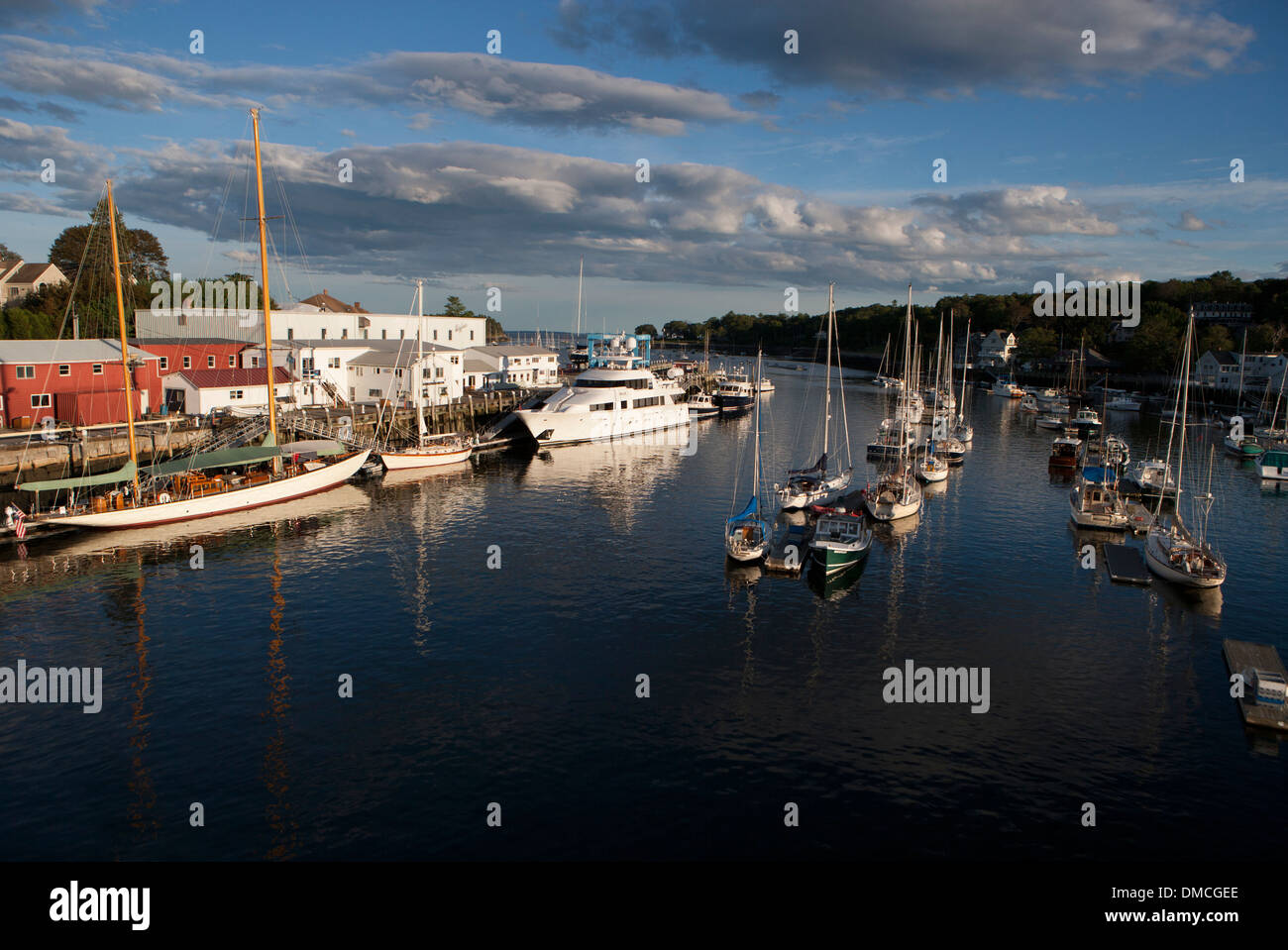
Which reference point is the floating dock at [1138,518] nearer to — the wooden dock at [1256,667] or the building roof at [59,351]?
the wooden dock at [1256,667]

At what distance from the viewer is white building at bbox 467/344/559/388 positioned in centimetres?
9319

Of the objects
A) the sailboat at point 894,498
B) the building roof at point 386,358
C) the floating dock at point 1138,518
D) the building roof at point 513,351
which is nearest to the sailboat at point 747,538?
the sailboat at point 894,498

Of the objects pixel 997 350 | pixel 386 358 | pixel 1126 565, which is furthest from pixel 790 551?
pixel 997 350

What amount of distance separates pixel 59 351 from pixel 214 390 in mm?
10918

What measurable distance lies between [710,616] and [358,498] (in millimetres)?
30689

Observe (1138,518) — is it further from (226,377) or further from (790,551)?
(226,377)

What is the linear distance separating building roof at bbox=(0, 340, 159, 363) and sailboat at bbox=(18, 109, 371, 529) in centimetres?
953

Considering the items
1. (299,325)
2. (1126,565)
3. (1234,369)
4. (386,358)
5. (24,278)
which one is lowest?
(1126,565)

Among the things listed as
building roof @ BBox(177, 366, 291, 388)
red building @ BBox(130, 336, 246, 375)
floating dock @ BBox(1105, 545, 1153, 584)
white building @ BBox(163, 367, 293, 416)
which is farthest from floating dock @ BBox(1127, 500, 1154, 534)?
red building @ BBox(130, 336, 246, 375)

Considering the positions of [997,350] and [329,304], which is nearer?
[329,304]

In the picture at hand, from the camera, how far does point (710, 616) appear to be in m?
31.6

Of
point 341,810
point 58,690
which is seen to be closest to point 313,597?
point 58,690

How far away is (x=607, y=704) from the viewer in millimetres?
24344
